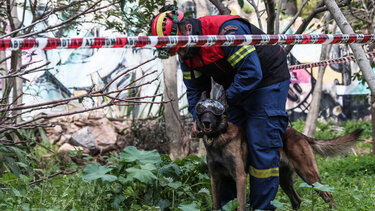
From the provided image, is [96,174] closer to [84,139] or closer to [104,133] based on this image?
[84,139]

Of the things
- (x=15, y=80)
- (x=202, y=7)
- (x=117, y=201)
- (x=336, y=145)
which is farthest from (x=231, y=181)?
(x=202, y=7)

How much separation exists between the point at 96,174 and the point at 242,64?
1421 mm

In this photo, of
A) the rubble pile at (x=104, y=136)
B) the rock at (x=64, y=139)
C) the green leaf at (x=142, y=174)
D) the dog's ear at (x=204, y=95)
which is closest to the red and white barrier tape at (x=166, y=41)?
the dog's ear at (x=204, y=95)

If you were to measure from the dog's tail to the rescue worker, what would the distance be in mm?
606

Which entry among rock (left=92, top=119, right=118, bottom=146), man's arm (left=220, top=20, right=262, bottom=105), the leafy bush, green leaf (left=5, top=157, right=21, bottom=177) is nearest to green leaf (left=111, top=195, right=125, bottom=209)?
the leafy bush

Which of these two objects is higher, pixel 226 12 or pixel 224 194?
pixel 226 12

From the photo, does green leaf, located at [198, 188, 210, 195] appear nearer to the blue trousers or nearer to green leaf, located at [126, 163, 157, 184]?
the blue trousers

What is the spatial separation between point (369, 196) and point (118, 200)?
2.37 meters

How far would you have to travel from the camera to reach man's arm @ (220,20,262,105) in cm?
372

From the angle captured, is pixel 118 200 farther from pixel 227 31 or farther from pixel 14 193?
pixel 227 31

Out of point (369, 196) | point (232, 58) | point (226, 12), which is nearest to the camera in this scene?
point (232, 58)

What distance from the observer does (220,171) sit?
4.13 meters

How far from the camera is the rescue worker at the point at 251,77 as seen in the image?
3732 mm

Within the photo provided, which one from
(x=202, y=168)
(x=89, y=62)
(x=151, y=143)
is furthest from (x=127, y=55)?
(x=202, y=168)
